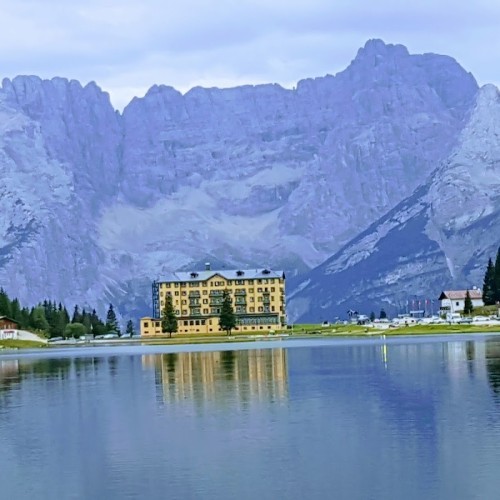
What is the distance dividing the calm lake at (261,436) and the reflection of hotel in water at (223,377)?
255 mm

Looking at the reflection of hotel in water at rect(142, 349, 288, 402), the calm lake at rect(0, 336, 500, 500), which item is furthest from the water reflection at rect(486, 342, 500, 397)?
the reflection of hotel in water at rect(142, 349, 288, 402)

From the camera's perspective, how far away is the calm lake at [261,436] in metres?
46.2

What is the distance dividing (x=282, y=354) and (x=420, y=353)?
20090 millimetres

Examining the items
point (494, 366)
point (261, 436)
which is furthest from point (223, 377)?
point (261, 436)

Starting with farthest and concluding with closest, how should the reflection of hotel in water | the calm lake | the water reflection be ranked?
the reflection of hotel in water
the water reflection
the calm lake

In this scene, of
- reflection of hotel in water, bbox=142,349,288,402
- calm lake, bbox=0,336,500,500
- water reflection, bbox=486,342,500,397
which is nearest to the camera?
calm lake, bbox=0,336,500,500

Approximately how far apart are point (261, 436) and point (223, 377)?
41.3 meters

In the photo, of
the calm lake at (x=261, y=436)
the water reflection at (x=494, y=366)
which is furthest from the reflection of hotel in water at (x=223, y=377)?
the water reflection at (x=494, y=366)

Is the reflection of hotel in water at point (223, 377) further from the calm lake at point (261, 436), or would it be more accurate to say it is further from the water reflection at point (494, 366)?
the water reflection at point (494, 366)

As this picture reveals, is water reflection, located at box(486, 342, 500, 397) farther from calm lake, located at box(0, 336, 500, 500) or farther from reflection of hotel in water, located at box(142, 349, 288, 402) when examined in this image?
reflection of hotel in water, located at box(142, 349, 288, 402)

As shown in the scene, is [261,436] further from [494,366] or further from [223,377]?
[494,366]

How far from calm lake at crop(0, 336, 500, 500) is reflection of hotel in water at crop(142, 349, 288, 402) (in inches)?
10.0

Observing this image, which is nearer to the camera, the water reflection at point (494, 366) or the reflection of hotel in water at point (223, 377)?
the water reflection at point (494, 366)

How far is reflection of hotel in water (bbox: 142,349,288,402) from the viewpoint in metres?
80.9
